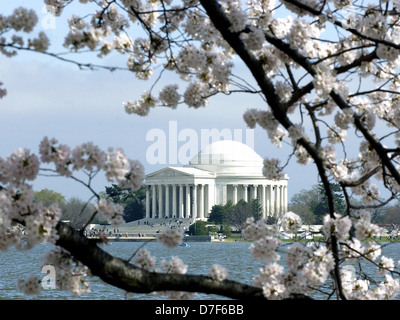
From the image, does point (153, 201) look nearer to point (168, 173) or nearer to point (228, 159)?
point (168, 173)

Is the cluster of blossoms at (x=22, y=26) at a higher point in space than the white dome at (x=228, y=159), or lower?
lower

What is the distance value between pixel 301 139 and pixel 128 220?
411ft

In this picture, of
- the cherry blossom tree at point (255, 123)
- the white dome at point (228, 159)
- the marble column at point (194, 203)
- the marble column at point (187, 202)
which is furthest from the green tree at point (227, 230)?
the cherry blossom tree at point (255, 123)

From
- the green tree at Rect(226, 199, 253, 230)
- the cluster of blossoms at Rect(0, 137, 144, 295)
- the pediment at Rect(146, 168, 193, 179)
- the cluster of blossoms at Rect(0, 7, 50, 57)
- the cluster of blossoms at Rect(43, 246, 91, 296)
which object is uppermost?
the pediment at Rect(146, 168, 193, 179)

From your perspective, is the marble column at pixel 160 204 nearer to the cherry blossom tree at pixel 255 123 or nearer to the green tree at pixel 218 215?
the green tree at pixel 218 215

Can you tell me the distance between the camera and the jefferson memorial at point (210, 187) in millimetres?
121750

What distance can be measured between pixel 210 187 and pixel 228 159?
6.48m

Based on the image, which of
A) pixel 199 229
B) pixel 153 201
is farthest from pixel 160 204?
pixel 199 229

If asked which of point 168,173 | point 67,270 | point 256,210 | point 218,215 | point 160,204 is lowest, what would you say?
point 67,270

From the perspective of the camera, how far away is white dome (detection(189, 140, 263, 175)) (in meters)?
125

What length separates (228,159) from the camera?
127 m

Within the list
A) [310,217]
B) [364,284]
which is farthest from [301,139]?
[310,217]

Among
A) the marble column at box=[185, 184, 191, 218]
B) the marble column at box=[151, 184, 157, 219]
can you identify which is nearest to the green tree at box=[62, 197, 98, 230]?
the marble column at box=[151, 184, 157, 219]

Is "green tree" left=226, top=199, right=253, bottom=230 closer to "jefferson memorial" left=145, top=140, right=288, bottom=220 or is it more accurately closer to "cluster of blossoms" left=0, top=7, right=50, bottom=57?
"jefferson memorial" left=145, top=140, right=288, bottom=220
